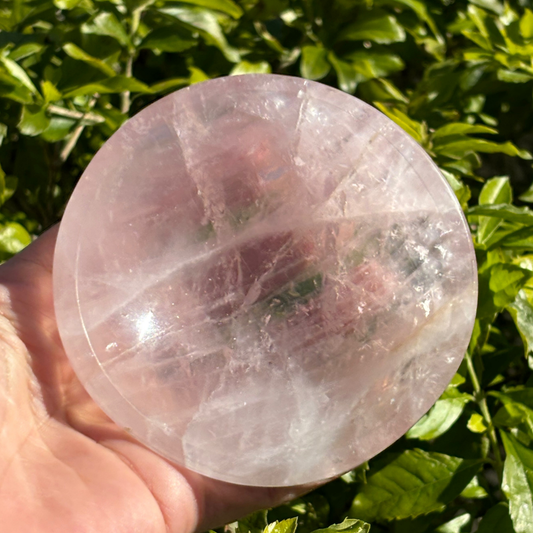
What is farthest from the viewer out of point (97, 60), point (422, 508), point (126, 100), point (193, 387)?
point (126, 100)

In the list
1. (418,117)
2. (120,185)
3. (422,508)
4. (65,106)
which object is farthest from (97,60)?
(422,508)

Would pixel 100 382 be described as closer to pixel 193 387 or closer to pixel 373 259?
pixel 193 387

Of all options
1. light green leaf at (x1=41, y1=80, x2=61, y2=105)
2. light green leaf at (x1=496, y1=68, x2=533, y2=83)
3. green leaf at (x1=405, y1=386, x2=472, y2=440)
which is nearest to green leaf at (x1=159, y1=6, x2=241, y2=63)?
light green leaf at (x1=41, y1=80, x2=61, y2=105)

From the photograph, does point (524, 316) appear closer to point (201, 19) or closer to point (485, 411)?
point (485, 411)

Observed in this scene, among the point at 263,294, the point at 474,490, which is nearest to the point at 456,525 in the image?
the point at 474,490

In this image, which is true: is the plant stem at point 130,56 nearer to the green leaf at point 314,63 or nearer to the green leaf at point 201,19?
the green leaf at point 201,19
